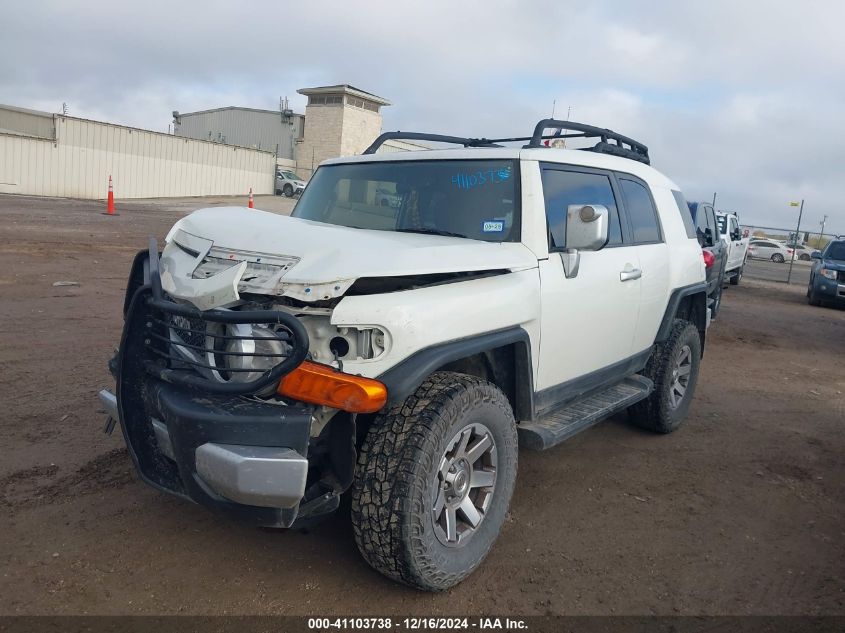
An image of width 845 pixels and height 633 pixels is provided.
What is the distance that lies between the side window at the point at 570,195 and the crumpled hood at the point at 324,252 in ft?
1.19

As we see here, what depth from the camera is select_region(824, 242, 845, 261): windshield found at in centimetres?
1603

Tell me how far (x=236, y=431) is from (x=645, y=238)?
337 cm

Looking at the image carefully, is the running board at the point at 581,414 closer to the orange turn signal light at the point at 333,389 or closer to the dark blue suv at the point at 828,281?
the orange turn signal light at the point at 333,389

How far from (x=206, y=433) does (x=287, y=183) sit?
38.0 metres

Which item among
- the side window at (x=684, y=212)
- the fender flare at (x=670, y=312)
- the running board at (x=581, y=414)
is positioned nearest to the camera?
the running board at (x=581, y=414)

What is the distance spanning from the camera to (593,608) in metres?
2.97

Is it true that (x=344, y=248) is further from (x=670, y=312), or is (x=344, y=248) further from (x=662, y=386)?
(x=662, y=386)

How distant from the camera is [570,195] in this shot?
4.01m

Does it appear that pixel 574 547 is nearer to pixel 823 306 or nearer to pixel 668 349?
pixel 668 349

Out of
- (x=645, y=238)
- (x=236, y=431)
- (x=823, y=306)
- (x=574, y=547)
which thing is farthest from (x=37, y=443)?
(x=823, y=306)

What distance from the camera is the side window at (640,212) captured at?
4716 mm

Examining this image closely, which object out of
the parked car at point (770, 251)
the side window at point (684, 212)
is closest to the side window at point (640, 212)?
the side window at point (684, 212)

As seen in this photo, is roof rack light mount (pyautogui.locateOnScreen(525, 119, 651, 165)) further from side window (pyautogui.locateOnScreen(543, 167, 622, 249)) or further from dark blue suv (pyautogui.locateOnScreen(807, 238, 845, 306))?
dark blue suv (pyautogui.locateOnScreen(807, 238, 845, 306))

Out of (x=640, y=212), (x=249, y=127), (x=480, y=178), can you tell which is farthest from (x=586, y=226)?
(x=249, y=127)
